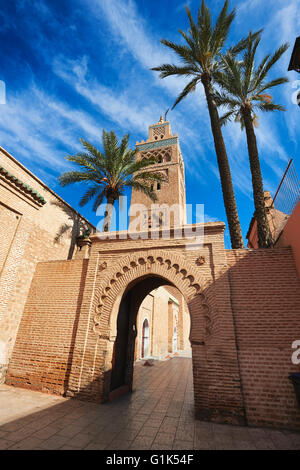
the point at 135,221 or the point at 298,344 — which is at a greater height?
the point at 135,221

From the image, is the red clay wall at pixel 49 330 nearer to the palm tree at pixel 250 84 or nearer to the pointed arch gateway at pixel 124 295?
the pointed arch gateway at pixel 124 295

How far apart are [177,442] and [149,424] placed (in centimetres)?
92

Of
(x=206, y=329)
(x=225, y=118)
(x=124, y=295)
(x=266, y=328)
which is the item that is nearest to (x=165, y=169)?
(x=225, y=118)

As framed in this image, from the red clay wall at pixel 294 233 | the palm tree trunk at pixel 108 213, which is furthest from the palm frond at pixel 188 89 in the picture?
the red clay wall at pixel 294 233

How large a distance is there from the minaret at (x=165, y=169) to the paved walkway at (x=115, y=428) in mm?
13740

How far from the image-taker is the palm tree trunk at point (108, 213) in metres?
9.68

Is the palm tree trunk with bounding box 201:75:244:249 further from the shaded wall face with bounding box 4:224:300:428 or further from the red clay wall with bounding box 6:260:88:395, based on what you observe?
the red clay wall with bounding box 6:260:88:395

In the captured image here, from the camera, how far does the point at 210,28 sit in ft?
28.3

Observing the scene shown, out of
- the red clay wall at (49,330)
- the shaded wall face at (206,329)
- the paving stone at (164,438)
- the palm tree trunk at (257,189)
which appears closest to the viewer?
the paving stone at (164,438)

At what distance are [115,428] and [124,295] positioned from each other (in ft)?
9.47

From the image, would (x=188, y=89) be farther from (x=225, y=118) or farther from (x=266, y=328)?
(x=266, y=328)
